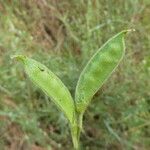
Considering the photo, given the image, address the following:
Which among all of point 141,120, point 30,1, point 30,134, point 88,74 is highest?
point 88,74

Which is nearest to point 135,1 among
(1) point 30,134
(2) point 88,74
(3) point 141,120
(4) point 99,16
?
(4) point 99,16

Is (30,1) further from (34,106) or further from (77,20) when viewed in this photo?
(34,106)

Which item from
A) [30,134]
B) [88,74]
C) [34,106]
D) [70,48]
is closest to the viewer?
[88,74]

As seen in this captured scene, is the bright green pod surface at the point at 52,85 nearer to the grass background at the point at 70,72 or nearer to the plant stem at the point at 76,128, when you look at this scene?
the plant stem at the point at 76,128

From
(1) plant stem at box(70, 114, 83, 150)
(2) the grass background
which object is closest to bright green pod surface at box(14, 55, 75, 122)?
(1) plant stem at box(70, 114, 83, 150)

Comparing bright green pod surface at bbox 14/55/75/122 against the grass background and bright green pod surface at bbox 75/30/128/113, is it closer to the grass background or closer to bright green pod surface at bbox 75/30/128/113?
bright green pod surface at bbox 75/30/128/113

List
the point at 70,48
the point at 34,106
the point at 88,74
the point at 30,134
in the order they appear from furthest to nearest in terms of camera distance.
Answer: the point at 70,48, the point at 34,106, the point at 30,134, the point at 88,74

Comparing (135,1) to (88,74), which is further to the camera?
(135,1)
